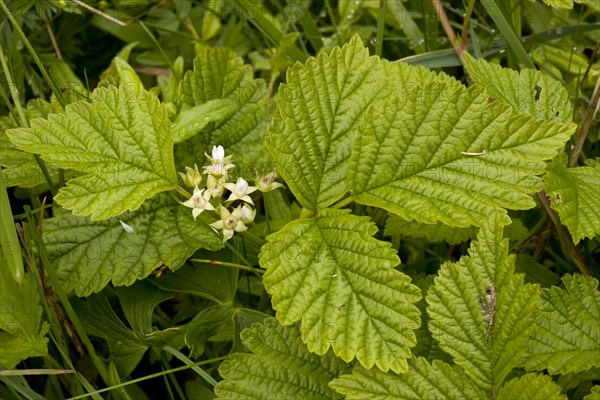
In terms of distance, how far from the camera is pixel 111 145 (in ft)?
5.67

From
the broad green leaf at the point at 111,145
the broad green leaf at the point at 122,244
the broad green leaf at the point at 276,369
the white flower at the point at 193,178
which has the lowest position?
the broad green leaf at the point at 276,369

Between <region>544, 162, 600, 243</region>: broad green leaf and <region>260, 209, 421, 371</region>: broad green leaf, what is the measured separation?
47 cm

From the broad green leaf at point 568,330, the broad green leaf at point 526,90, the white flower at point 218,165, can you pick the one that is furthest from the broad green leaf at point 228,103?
the broad green leaf at point 568,330

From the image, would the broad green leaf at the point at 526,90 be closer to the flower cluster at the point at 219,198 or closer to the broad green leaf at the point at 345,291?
the broad green leaf at the point at 345,291

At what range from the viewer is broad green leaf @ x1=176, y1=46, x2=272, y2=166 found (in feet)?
6.58

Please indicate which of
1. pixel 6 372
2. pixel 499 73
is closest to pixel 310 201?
pixel 499 73

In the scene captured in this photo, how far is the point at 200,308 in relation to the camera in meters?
2.03

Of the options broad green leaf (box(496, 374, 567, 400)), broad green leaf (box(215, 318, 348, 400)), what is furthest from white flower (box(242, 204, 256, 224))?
broad green leaf (box(496, 374, 567, 400))

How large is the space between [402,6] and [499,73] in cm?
93

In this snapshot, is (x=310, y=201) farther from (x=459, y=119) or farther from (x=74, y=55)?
(x=74, y=55)

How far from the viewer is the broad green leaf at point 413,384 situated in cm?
151

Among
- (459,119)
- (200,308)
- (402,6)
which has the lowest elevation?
(200,308)

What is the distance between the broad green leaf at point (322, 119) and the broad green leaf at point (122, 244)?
0.90 ft

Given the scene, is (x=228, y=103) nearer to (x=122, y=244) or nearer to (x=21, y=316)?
(x=122, y=244)
